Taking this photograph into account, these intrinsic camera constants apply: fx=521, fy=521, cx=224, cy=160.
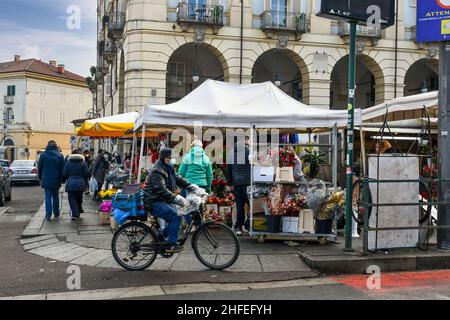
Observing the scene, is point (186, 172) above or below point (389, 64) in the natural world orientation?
below

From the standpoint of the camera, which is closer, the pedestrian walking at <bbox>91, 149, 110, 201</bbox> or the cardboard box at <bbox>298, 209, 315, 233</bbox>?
the cardboard box at <bbox>298, 209, 315, 233</bbox>

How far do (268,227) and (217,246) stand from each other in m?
1.96

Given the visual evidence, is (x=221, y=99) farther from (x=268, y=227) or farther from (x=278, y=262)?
(x=278, y=262)

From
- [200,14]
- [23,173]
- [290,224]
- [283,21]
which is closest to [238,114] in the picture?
[290,224]

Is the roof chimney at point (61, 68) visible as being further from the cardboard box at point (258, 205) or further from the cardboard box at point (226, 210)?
the cardboard box at point (258, 205)

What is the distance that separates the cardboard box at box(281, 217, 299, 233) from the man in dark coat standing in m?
5.93

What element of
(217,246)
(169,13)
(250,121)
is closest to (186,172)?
(250,121)

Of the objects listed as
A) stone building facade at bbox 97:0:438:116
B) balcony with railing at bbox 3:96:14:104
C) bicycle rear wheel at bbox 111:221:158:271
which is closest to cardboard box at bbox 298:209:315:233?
bicycle rear wheel at bbox 111:221:158:271

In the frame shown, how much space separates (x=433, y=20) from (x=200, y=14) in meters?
18.9

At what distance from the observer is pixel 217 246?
7512 millimetres

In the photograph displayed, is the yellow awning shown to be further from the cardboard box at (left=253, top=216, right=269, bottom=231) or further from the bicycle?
the bicycle

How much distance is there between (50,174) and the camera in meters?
12.4

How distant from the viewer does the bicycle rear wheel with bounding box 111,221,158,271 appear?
7.53 metres

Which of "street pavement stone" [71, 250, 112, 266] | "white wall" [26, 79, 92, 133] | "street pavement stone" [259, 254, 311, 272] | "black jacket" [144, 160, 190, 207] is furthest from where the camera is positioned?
"white wall" [26, 79, 92, 133]
